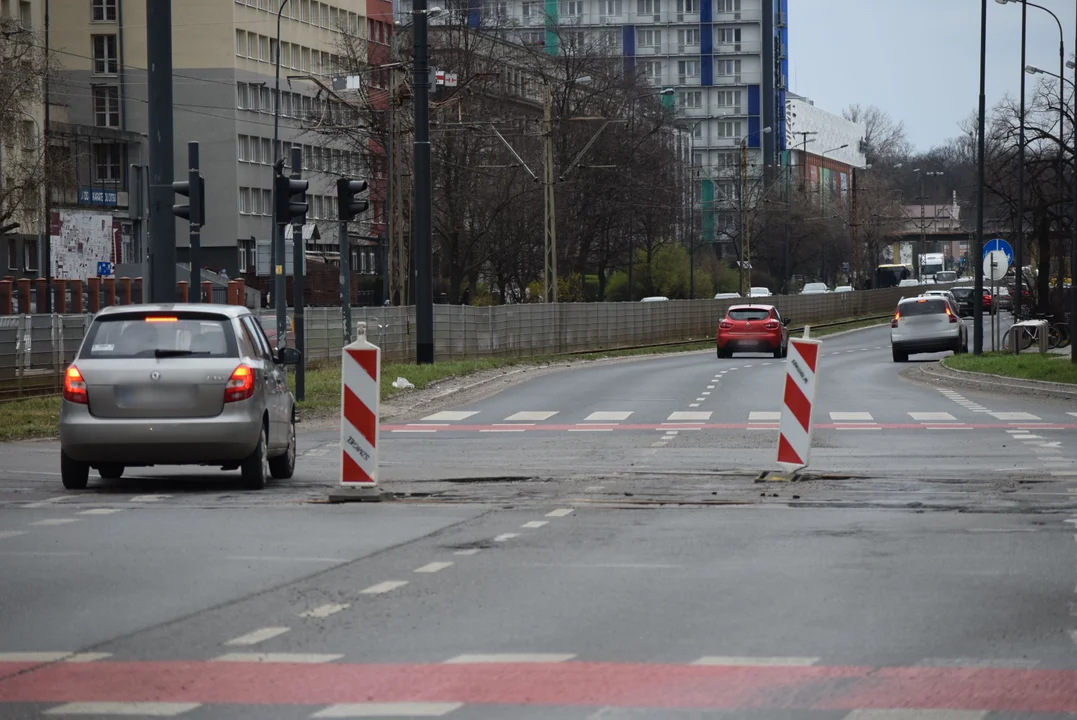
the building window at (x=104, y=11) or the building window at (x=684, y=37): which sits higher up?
the building window at (x=684, y=37)

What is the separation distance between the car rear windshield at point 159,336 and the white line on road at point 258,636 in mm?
7250

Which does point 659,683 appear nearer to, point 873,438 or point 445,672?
point 445,672

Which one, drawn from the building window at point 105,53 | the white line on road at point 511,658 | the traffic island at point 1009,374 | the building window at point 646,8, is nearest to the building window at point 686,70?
the building window at point 646,8

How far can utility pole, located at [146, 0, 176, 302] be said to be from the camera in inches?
910

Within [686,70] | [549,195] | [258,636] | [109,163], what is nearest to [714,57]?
[686,70]

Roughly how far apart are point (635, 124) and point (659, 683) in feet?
263

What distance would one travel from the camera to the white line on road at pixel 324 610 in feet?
28.6

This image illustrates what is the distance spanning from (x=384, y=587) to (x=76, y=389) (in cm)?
625

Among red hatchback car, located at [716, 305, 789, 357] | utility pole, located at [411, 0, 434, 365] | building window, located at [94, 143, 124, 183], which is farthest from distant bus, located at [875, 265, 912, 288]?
utility pole, located at [411, 0, 434, 365]

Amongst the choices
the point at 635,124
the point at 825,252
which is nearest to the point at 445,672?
the point at 635,124

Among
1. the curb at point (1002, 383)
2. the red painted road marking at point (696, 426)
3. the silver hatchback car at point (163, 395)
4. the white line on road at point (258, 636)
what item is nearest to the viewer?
the white line on road at point (258, 636)

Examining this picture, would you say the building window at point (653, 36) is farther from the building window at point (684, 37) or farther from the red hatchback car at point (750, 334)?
the red hatchback car at point (750, 334)

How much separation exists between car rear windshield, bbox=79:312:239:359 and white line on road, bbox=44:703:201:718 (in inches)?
344

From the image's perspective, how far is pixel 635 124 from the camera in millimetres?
86312
